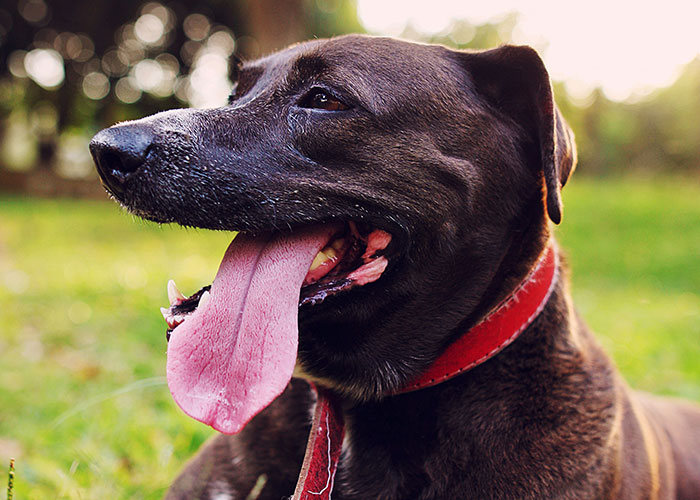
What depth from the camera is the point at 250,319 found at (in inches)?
69.4

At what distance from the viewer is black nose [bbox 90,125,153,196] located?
1743 millimetres

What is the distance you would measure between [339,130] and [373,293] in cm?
49

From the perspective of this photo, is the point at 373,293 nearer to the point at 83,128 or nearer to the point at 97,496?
the point at 97,496

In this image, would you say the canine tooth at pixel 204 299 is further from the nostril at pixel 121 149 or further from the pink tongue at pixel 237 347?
the nostril at pixel 121 149

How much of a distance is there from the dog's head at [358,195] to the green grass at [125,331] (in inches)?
11.8

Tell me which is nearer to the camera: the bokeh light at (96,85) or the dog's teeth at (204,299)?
the dog's teeth at (204,299)

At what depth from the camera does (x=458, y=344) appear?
6.38ft

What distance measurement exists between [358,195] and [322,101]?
333mm

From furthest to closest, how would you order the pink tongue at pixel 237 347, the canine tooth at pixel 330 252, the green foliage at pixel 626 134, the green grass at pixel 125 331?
1. the green foliage at pixel 626 134
2. the green grass at pixel 125 331
3. the canine tooth at pixel 330 252
4. the pink tongue at pixel 237 347

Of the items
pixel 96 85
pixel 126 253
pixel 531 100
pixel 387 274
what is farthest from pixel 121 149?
pixel 96 85

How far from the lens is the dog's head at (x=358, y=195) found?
5.94 ft

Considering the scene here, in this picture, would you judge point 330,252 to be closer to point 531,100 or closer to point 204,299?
point 204,299

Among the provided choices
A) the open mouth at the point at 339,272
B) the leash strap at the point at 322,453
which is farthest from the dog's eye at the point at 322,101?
the leash strap at the point at 322,453

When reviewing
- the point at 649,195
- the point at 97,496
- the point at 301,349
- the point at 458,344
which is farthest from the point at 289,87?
the point at 649,195
